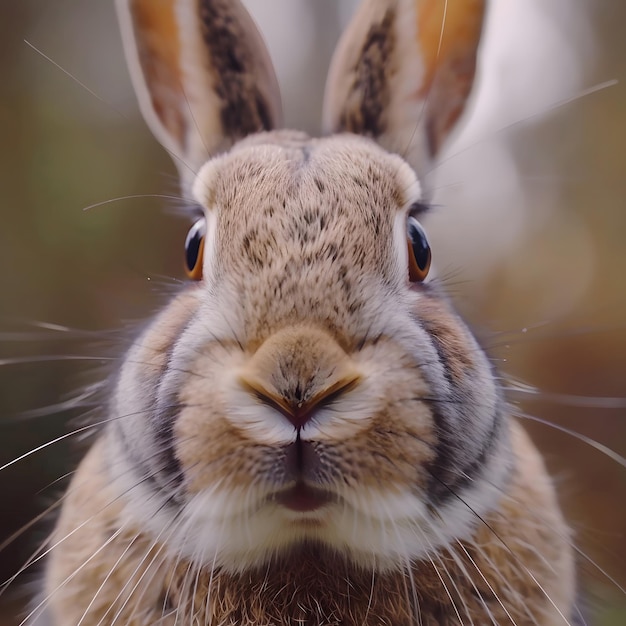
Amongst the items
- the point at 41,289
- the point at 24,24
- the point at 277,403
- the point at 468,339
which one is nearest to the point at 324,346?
the point at 277,403

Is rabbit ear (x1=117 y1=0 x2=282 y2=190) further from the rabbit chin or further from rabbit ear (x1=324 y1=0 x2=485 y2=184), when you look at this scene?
the rabbit chin

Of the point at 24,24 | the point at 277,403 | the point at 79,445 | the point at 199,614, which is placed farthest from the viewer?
the point at 24,24

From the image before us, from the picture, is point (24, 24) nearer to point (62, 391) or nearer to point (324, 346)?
point (62, 391)

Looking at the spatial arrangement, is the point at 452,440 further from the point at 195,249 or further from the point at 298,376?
the point at 195,249

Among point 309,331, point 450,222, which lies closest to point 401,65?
point 450,222

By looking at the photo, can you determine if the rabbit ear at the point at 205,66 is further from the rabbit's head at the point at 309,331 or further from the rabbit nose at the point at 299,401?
the rabbit nose at the point at 299,401

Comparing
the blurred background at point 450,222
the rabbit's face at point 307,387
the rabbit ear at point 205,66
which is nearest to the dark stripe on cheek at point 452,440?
the rabbit's face at point 307,387

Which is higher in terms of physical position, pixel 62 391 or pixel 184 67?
pixel 184 67
